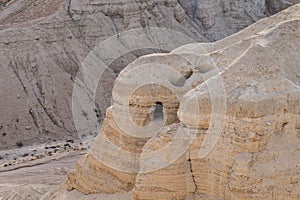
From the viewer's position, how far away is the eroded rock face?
1041 centimetres

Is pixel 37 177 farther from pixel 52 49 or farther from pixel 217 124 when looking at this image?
pixel 217 124

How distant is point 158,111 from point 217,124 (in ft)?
9.14

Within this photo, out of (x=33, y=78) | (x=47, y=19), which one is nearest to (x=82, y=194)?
(x=33, y=78)

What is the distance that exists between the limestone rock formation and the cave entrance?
66.4 feet

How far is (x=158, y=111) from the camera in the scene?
13.4 metres

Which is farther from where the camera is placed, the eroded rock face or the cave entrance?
the cave entrance

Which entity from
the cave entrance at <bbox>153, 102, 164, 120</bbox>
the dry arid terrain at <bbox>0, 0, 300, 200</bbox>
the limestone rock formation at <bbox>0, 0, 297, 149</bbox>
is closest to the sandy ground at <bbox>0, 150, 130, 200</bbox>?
the dry arid terrain at <bbox>0, 0, 300, 200</bbox>

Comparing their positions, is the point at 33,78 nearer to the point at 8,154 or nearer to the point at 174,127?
the point at 8,154

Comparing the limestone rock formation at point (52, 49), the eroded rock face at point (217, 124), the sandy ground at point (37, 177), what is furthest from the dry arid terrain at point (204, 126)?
the limestone rock formation at point (52, 49)

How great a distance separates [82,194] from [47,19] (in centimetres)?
2515

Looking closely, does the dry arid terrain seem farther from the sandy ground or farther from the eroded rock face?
the sandy ground

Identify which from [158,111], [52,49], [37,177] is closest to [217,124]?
[158,111]

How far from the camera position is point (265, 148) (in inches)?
414

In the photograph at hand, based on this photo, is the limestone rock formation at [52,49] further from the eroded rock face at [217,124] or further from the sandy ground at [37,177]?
the eroded rock face at [217,124]
